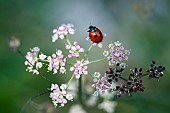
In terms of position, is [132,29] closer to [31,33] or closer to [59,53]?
[31,33]

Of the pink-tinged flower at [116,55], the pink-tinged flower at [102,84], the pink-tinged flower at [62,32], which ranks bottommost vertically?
the pink-tinged flower at [102,84]

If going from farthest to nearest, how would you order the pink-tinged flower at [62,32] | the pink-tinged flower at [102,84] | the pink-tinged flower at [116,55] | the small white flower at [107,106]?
the small white flower at [107,106], the pink-tinged flower at [62,32], the pink-tinged flower at [116,55], the pink-tinged flower at [102,84]

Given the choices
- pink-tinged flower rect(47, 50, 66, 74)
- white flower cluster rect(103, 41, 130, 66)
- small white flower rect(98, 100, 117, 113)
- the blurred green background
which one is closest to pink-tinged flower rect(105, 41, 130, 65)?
white flower cluster rect(103, 41, 130, 66)

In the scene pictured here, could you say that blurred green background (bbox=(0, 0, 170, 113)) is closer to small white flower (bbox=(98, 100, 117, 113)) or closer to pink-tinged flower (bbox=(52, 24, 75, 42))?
small white flower (bbox=(98, 100, 117, 113))

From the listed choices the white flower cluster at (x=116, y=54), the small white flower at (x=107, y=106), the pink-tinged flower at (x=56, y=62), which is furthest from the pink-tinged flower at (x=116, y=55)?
the small white flower at (x=107, y=106)

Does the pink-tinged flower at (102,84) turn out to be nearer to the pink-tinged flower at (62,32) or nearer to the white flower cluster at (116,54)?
the white flower cluster at (116,54)

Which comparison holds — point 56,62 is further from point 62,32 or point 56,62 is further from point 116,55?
point 116,55

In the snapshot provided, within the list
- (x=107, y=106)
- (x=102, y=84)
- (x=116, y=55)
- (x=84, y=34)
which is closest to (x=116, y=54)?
(x=116, y=55)

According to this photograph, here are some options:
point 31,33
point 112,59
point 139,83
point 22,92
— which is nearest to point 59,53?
point 112,59
